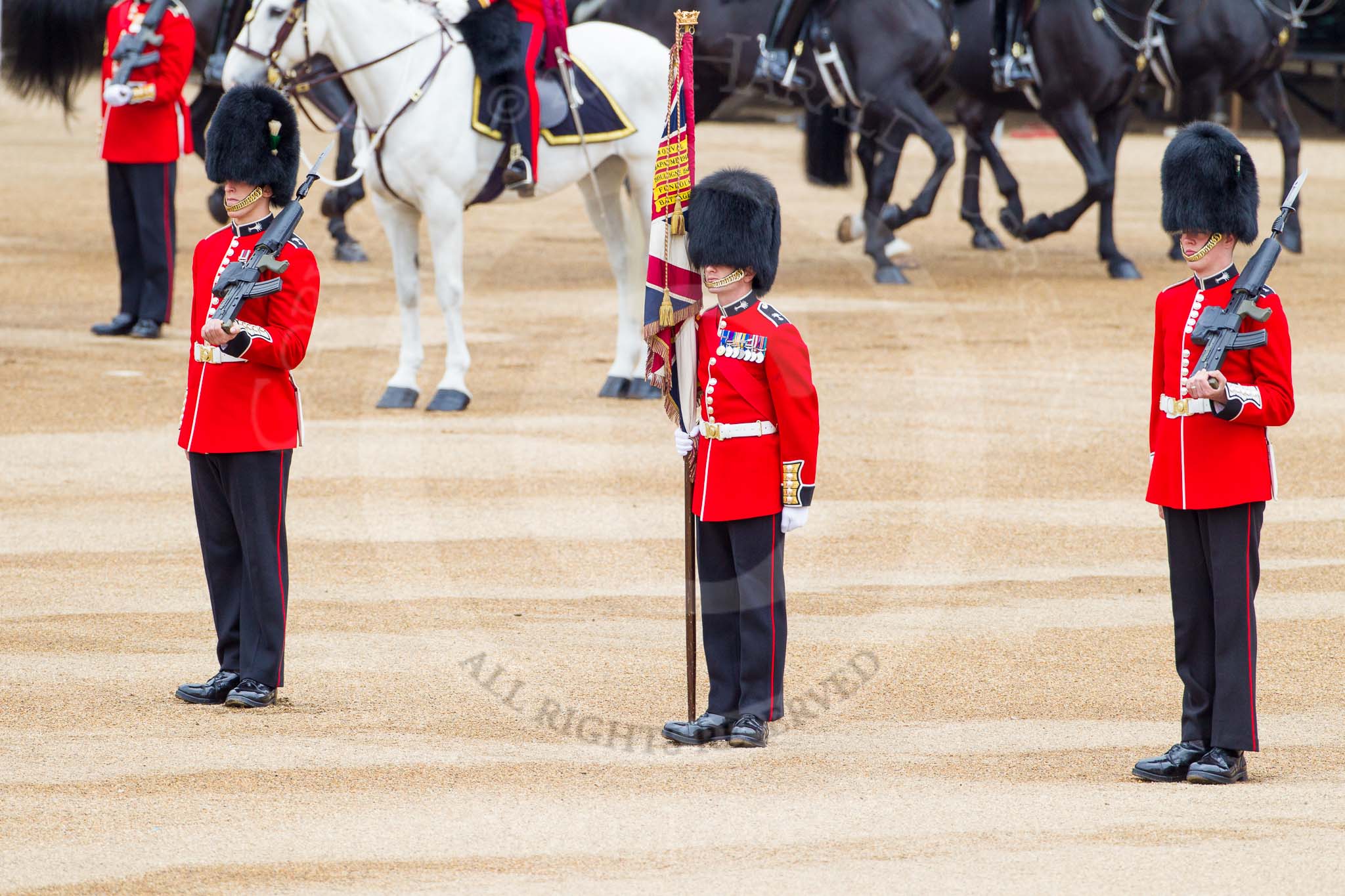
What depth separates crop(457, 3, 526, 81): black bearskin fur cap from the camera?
851 cm

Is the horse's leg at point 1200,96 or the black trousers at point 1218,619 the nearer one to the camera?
the black trousers at point 1218,619

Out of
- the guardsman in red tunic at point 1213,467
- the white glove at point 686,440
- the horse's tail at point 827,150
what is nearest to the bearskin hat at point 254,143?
the white glove at point 686,440

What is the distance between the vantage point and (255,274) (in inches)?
180

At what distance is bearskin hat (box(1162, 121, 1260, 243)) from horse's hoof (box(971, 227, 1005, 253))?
10682 mm

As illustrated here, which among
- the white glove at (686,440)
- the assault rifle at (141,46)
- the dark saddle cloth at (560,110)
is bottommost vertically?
the white glove at (686,440)

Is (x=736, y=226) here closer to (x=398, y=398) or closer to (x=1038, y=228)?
(x=398, y=398)

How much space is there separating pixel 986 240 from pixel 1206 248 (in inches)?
426

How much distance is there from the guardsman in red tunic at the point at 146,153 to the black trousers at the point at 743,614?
20.5ft

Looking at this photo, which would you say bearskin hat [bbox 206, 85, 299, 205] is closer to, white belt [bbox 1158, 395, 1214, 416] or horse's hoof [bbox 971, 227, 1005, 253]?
white belt [bbox 1158, 395, 1214, 416]

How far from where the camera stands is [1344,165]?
69.6 ft

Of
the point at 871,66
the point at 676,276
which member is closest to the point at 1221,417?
the point at 676,276

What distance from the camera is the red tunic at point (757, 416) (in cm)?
440

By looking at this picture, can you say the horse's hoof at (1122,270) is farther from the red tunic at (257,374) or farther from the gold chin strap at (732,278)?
the red tunic at (257,374)

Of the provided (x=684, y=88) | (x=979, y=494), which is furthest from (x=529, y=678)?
(x=979, y=494)
